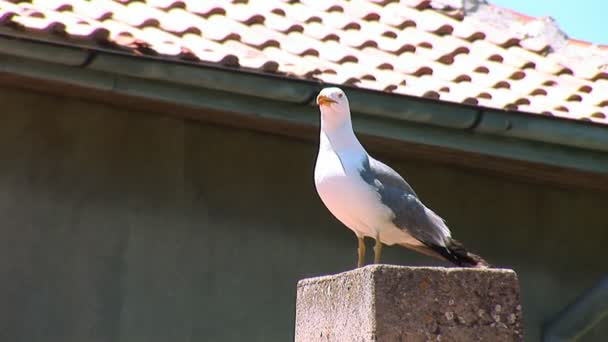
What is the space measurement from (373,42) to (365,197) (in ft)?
10.8

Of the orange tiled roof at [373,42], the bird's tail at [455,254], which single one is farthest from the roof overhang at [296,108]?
the bird's tail at [455,254]

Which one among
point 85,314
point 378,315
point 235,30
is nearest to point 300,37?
point 235,30

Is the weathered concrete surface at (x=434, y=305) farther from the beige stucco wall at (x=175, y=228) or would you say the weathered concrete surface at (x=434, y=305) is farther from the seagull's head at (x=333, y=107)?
the beige stucco wall at (x=175, y=228)

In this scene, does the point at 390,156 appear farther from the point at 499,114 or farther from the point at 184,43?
the point at 184,43

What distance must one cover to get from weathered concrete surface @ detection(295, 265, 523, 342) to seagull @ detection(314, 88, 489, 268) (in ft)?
3.11

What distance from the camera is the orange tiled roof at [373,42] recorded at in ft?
20.1

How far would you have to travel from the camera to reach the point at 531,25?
8523 millimetres

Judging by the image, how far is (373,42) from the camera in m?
7.52

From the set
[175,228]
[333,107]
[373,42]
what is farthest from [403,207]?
[373,42]

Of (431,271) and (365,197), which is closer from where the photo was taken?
(431,271)

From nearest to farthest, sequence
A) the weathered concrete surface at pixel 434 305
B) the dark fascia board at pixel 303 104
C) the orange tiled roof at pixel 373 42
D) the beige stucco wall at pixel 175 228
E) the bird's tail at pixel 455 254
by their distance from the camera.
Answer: the weathered concrete surface at pixel 434 305 → the bird's tail at pixel 455 254 → the dark fascia board at pixel 303 104 → the beige stucco wall at pixel 175 228 → the orange tiled roof at pixel 373 42

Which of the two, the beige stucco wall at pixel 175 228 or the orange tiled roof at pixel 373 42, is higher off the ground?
the orange tiled roof at pixel 373 42

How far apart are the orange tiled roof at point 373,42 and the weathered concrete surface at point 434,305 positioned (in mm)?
2770

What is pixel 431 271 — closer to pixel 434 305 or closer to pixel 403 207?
pixel 434 305
